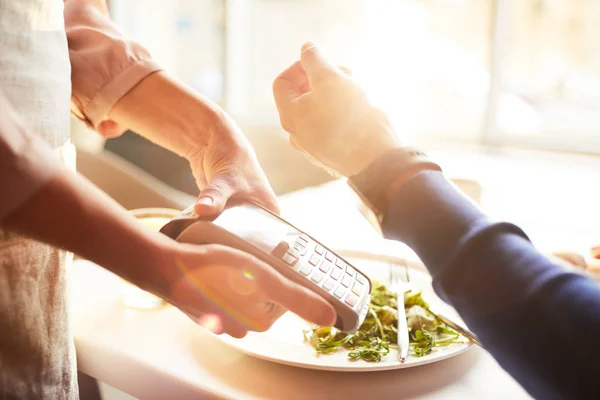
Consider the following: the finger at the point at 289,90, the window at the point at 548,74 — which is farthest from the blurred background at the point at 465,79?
the finger at the point at 289,90

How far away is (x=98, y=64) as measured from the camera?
2.15 ft

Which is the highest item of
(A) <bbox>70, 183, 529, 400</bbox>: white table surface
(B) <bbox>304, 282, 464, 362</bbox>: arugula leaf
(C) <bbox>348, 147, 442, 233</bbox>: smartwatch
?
(C) <bbox>348, 147, 442, 233</bbox>: smartwatch

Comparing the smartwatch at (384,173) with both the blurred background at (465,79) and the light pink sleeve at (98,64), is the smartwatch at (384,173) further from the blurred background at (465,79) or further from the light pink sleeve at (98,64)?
the blurred background at (465,79)

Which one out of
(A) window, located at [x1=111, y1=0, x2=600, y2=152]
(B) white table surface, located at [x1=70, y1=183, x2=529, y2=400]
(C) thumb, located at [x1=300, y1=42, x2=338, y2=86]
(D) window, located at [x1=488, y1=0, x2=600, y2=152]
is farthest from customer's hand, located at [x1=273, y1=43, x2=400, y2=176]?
(D) window, located at [x1=488, y1=0, x2=600, y2=152]

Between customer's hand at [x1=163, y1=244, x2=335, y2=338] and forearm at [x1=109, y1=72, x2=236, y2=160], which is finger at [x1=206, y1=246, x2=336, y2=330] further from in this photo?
forearm at [x1=109, y1=72, x2=236, y2=160]

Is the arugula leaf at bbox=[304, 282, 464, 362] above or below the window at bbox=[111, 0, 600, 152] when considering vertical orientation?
below

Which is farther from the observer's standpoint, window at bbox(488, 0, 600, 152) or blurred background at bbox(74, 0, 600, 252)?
window at bbox(488, 0, 600, 152)

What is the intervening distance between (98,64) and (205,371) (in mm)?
364

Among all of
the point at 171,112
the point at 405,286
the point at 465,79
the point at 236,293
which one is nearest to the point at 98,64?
the point at 171,112

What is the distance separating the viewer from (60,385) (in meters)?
0.52

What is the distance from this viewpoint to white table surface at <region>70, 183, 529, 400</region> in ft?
1.72

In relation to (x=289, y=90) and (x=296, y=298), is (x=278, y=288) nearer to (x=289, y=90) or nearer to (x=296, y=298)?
(x=296, y=298)

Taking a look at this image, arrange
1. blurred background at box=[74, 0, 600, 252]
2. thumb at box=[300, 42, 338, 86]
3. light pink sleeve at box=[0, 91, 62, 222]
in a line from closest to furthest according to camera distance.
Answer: light pink sleeve at box=[0, 91, 62, 222]
thumb at box=[300, 42, 338, 86]
blurred background at box=[74, 0, 600, 252]

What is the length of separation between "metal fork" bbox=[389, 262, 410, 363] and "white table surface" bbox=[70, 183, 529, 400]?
0.9 inches
